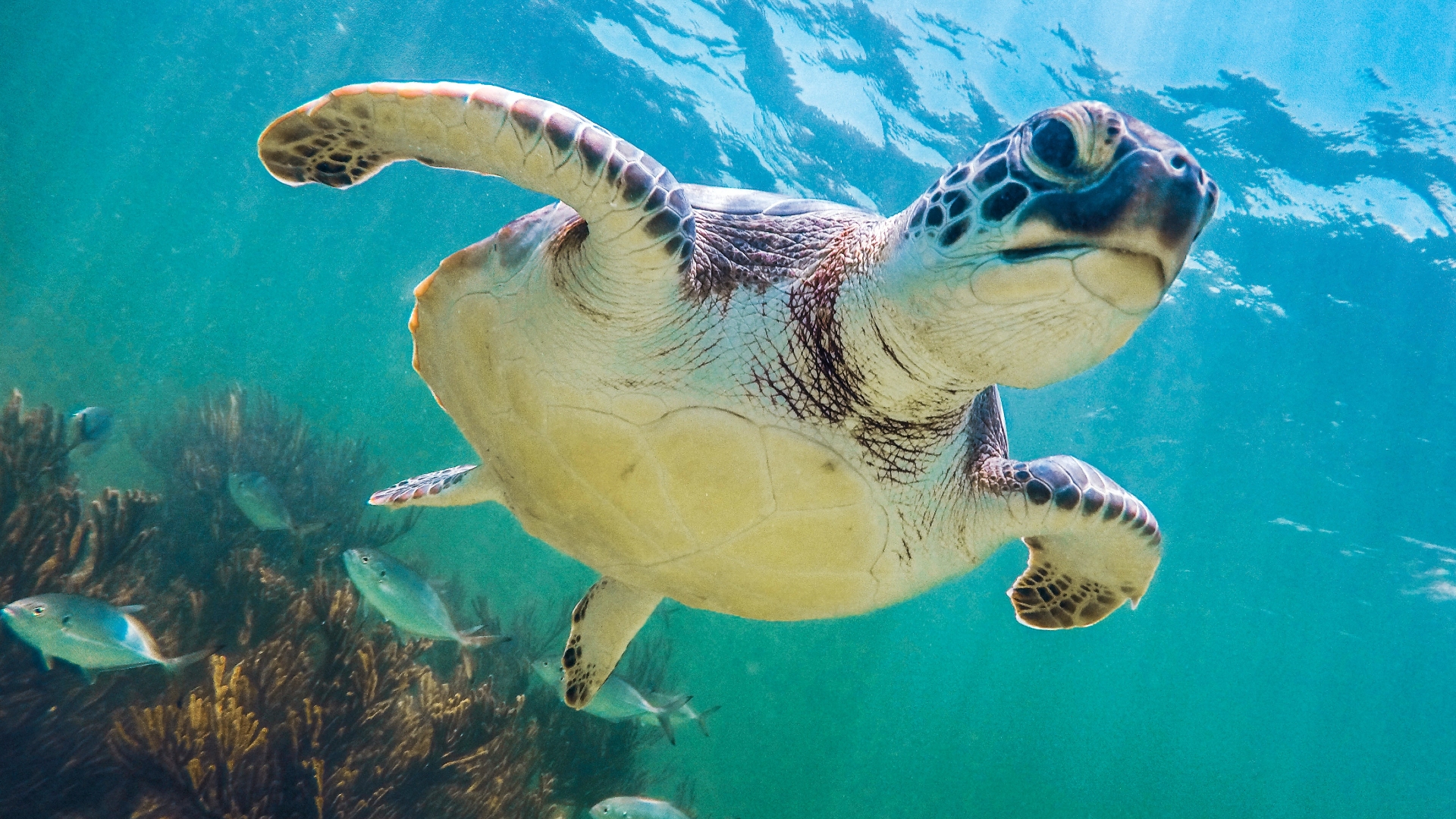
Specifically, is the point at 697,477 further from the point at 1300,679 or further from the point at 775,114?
the point at 1300,679

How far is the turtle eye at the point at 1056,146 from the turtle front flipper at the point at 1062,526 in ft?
3.85

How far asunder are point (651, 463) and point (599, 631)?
59.9 inches

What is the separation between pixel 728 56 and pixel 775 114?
4.40 ft

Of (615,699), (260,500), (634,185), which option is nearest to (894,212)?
(615,699)

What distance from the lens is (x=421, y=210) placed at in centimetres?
2152

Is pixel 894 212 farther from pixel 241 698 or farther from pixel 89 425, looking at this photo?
pixel 241 698

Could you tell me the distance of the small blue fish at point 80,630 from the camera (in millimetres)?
3219

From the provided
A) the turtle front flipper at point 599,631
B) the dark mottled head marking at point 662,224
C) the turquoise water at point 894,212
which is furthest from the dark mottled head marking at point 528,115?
the turquoise water at point 894,212

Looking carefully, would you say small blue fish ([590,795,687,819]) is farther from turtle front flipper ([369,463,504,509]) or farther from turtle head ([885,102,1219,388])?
turtle head ([885,102,1219,388])

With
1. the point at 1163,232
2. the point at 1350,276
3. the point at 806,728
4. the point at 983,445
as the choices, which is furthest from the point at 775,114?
the point at 806,728

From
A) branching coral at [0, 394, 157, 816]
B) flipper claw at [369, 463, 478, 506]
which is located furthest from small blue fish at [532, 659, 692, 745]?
branching coral at [0, 394, 157, 816]

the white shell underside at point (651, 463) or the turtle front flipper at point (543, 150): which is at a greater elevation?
the turtle front flipper at point (543, 150)

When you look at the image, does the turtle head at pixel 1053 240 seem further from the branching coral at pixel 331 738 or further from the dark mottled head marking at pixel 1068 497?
the branching coral at pixel 331 738

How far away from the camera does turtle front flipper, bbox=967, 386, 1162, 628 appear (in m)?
2.42
